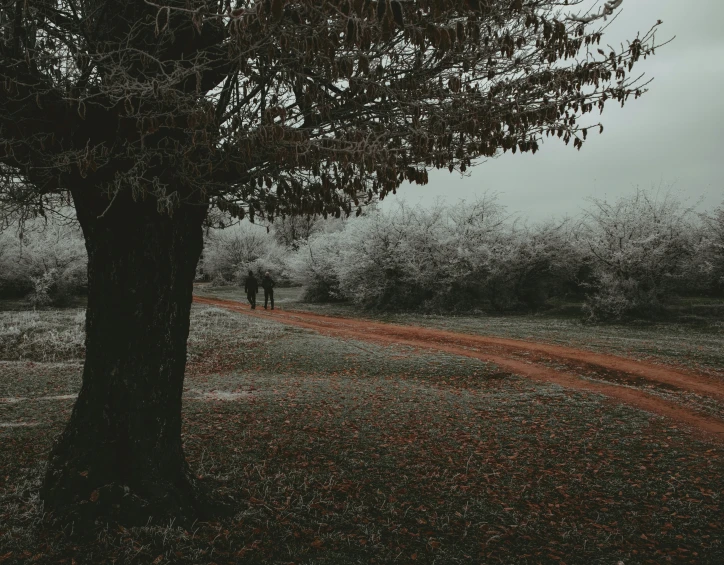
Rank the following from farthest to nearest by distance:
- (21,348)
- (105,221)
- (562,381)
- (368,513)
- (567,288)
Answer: (567,288) → (21,348) → (562,381) → (368,513) → (105,221)

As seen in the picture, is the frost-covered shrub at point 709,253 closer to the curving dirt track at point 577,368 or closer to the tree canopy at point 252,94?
the curving dirt track at point 577,368

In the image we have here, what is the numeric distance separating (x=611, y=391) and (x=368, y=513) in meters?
7.22

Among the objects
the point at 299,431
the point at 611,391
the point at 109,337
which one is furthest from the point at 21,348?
the point at 611,391

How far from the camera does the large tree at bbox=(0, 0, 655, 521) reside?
3.72m

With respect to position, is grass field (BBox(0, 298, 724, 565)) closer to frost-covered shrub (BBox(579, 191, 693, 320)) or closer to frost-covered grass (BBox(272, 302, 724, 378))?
frost-covered grass (BBox(272, 302, 724, 378))

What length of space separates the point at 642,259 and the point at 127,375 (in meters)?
21.5

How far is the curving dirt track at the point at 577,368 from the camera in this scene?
893cm

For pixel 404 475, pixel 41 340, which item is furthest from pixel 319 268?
pixel 404 475

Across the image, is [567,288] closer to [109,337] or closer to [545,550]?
[545,550]

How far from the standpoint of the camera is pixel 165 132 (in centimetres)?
425

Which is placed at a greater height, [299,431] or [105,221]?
[105,221]

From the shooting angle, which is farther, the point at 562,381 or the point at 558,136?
the point at 562,381

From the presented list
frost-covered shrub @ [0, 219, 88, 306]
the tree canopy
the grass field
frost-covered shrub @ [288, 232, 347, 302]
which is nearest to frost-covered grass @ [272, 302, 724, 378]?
the grass field

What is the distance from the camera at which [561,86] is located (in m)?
4.88
